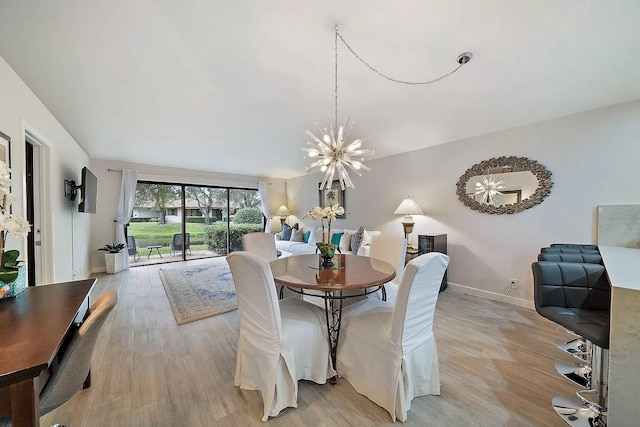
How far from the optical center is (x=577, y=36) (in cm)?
199

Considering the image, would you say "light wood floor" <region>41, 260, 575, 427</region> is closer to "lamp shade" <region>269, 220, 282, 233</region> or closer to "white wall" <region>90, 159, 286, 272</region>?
"white wall" <region>90, 159, 286, 272</region>

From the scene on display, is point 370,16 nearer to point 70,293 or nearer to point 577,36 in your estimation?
point 577,36

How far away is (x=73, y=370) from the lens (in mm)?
1024

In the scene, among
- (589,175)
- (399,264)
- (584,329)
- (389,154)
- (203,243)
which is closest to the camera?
(584,329)

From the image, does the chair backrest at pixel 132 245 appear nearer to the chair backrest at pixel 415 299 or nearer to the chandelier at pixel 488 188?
the chair backrest at pixel 415 299

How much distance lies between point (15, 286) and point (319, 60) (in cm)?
296

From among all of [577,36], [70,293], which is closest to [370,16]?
[577,36]

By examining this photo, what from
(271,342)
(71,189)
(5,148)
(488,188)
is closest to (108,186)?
(71,189)

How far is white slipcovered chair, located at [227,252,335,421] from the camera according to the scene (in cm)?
142

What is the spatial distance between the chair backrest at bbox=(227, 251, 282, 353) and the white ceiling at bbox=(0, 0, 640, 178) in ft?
6.92

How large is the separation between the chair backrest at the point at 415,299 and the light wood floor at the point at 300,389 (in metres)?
0.48

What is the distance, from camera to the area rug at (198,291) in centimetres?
292

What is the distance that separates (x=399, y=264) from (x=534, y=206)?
6.88ft

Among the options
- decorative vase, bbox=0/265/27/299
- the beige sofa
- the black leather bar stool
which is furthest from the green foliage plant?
the black leather bar stool
